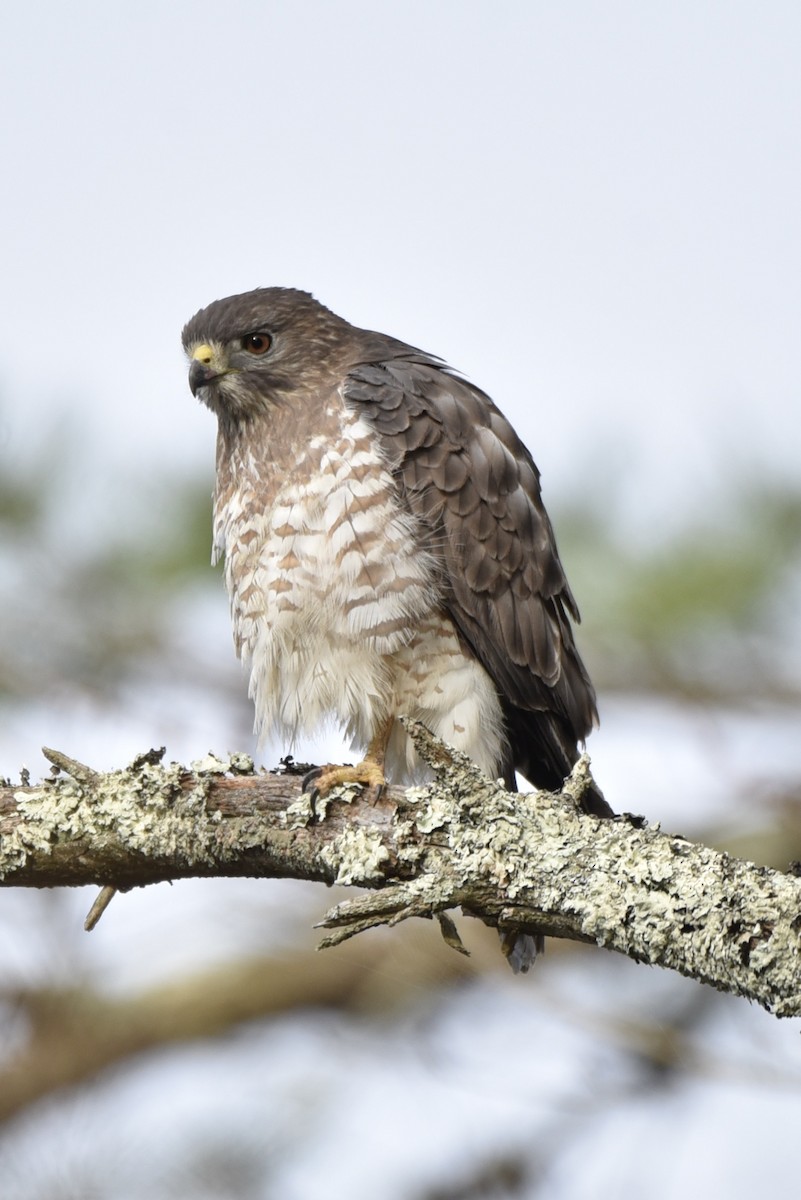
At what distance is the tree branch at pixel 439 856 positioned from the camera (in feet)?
10.3

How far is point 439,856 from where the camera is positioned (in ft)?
11.8

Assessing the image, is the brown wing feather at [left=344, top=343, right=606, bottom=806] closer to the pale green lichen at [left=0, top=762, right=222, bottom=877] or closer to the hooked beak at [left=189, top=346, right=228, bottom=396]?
the hooked beak at [left=189, top=346, right=228, bottom=396]

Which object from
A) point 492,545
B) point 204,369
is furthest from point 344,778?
point 204,369

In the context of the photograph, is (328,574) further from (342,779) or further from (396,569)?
(342,779)

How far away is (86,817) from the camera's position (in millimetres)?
3783

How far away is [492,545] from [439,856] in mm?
1735

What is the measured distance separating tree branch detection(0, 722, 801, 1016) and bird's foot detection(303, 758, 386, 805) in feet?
0.14

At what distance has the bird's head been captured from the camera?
17.9 feet

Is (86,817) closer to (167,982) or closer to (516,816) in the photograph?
(516,816)

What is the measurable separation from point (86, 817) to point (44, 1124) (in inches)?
56.5

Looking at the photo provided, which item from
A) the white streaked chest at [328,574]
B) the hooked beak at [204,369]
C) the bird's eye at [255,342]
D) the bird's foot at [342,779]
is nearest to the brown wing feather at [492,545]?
the white streaked chest at [328,574]

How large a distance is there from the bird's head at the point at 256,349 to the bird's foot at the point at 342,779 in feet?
5.52

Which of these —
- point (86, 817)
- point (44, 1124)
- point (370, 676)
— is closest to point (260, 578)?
point (370, 676)

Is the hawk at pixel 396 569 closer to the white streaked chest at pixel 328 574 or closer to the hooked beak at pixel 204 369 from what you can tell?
the white streaked chest at pixel 328 574
